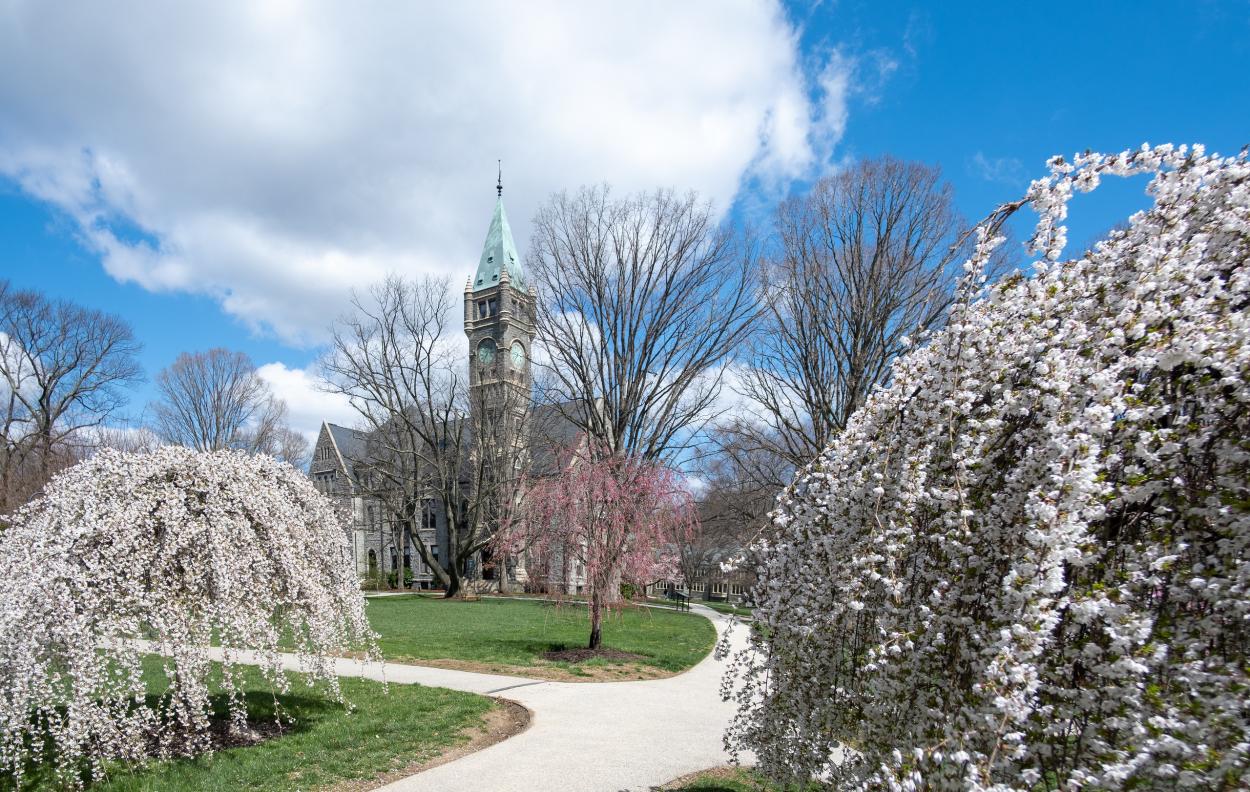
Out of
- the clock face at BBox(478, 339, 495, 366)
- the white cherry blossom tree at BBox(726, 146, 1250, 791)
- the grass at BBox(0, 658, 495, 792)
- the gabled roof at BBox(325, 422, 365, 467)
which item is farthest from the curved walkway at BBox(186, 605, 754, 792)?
the gabled roof at BBox(325, 422, 365, 467)

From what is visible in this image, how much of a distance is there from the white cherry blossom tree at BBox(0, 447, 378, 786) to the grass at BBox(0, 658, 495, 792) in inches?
10.7

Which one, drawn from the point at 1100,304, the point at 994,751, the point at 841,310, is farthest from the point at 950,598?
the point at 841,310

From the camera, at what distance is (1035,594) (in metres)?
2.09

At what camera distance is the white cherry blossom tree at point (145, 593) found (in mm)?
4910

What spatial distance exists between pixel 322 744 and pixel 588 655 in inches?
246

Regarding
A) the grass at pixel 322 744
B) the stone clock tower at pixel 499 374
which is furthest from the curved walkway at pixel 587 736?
the stone clock tower at pixel 499 374

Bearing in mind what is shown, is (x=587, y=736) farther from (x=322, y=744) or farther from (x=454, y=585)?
(x=454, y=585)

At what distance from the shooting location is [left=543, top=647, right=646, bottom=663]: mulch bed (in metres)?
→ 11.8

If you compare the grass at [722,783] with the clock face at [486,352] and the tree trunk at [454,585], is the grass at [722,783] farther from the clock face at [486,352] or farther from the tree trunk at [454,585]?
the clock face at [486,352]

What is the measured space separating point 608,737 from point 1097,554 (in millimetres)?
6084

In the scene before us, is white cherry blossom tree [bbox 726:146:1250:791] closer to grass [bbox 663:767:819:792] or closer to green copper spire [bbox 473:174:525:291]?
grass [bbox 663:767:819:792]

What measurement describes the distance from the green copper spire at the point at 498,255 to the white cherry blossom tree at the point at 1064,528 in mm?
36218

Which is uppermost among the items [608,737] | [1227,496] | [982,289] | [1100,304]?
[982,289]

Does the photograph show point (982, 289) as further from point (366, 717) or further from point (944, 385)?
point (366, 717)
